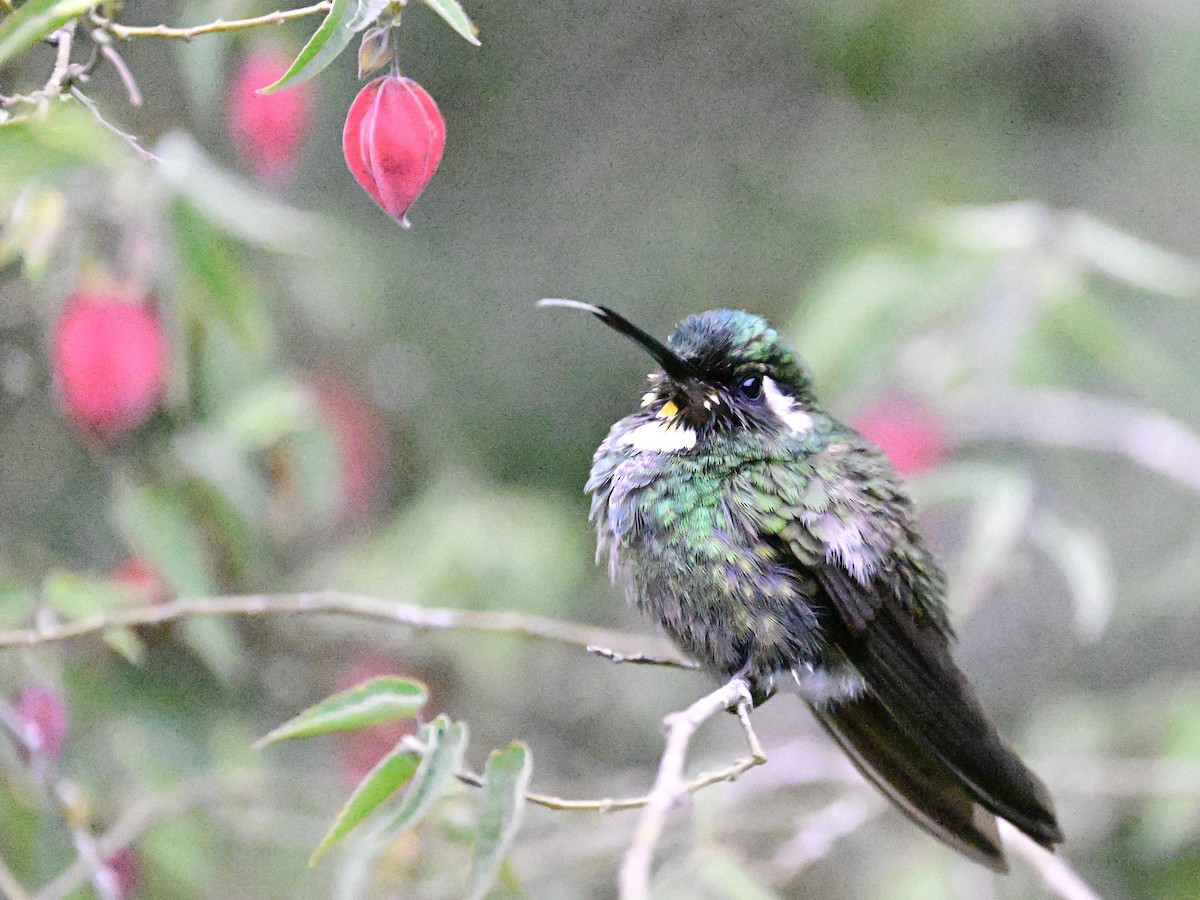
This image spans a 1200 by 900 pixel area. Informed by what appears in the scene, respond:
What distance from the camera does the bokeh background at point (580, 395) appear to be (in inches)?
52.1

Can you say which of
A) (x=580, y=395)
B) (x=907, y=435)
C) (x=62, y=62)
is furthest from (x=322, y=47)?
(x=580, y=395)

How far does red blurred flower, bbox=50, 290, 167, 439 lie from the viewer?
48.4 inches

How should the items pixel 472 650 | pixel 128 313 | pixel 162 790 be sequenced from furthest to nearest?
pixel 472 650, pixel 162 790, pixel 128 313

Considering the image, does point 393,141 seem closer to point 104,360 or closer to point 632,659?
point 632,659

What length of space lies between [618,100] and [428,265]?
0.42 m

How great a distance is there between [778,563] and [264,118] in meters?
0.73

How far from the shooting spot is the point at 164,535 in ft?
4.27

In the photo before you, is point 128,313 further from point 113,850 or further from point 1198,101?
point 1198,101

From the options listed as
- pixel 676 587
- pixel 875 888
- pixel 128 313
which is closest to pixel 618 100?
pixel 128 313

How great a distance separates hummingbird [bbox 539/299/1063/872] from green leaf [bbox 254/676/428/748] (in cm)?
31

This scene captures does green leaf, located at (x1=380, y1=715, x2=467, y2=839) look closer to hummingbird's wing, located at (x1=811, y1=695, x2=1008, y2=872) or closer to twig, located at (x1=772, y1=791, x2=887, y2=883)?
hummingbird's wing, located at (x1=811, y1=695, x2=1008, y2=872)

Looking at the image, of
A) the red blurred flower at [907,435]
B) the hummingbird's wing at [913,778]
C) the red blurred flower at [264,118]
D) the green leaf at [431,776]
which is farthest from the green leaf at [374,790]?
the red blurred flower at [907,435]

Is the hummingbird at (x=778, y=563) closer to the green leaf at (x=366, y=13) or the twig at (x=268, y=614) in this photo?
the twig at (x=268, y=614)

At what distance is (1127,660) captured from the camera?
2.75m
